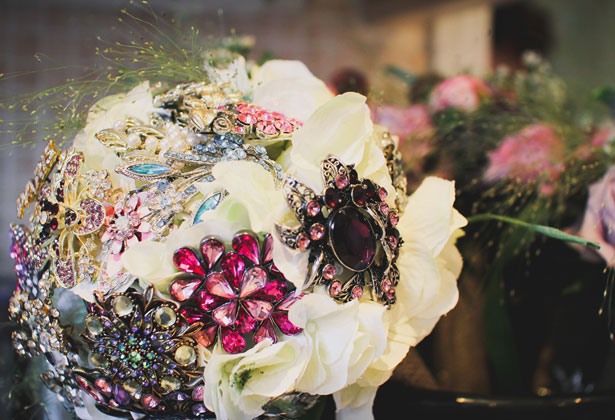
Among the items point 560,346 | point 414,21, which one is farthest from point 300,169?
point 414,21

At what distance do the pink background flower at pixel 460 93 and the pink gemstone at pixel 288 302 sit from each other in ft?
1.22

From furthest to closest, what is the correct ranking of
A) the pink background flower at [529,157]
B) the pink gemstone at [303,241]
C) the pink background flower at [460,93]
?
the pink background flower at [460,93] → the pink background flower at [529,157] → the pink gemstone at [303,241]

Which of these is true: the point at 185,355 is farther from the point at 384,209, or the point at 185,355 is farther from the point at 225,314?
the point at 384,209

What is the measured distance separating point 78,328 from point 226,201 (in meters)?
0.12

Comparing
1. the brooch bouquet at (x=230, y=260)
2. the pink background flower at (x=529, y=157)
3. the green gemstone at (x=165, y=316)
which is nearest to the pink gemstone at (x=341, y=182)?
the brooch bouquet at (x=230, y=260)

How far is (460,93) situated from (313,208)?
38 centimetres

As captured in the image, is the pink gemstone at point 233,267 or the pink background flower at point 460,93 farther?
the pink background flower at point 460,93

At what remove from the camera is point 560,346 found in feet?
1.82

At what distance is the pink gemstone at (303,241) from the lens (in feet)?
0.79

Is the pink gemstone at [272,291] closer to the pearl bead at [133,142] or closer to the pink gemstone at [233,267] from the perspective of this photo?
the pink gemstone at [233,267]

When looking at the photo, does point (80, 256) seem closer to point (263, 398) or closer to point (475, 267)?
point (263, 398)

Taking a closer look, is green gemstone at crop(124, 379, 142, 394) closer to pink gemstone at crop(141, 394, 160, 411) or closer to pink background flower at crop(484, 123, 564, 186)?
pink gemstone at crop(141, 394, 160, 411)

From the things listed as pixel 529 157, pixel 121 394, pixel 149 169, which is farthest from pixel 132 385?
pixel 529 157

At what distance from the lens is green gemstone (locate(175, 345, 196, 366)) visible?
26 centimetres
